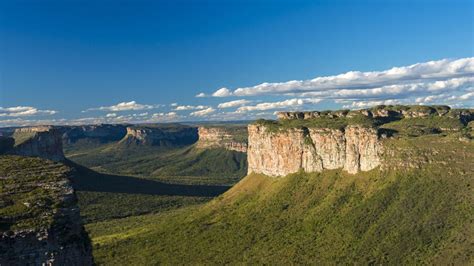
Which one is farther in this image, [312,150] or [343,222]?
[312,150]

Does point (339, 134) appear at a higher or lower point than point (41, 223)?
lower

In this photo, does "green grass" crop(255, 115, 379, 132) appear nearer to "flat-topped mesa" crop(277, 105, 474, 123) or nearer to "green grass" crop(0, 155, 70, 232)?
"flat-topped mesa" crop(277, 105, 474, 123)

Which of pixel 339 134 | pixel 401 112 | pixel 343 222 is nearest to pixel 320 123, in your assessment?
pixel 339 134

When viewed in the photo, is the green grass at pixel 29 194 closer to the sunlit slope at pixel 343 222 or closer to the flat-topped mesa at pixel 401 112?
the sunlit slope at pixel 343 222

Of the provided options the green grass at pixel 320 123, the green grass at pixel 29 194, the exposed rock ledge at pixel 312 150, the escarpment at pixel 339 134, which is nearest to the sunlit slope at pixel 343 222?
the exposed rock ledge at pixel 312 150

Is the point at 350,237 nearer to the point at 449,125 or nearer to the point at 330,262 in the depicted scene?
the point at 330,262

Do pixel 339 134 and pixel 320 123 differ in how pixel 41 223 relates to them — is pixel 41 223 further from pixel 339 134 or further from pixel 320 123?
pixel 320 123

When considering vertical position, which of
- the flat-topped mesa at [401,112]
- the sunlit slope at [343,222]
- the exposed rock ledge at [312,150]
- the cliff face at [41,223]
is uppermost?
the flat-topped mesa at [401,112]
